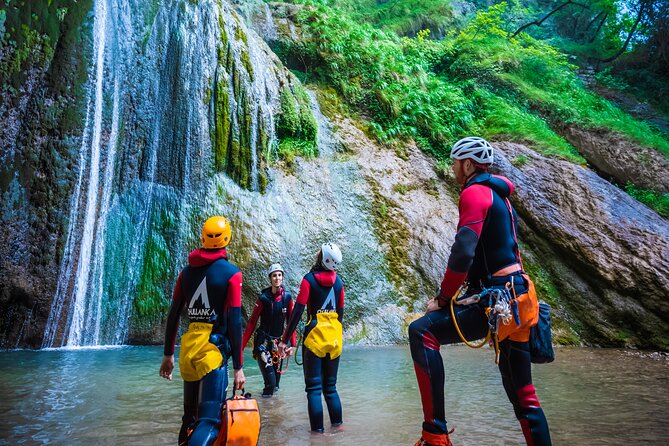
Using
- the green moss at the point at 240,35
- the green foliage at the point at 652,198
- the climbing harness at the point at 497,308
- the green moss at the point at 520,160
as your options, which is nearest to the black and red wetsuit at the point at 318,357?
the climbing harness at the point at 497,308

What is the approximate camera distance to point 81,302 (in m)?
10.5

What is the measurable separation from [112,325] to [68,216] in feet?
8.06

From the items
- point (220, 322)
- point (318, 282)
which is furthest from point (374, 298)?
point (220, 322)

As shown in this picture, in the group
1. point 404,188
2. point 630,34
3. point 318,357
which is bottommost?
point 318,357

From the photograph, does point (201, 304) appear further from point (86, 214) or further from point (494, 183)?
point (86, 214)

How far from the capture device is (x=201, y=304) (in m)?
3.59

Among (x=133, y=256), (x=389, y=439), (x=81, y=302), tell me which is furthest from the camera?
(x=133, y=256)

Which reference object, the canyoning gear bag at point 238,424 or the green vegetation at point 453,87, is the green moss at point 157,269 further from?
the canyoning gear bag at point 238,424

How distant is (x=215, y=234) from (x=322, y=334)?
1761 mm

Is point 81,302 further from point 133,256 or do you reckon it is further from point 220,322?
point 220,322

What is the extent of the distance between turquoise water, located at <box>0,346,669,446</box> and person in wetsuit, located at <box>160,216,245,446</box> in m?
1.00

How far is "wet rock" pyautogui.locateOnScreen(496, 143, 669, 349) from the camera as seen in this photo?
36.8 ft

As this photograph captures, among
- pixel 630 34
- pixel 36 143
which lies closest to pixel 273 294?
pixel 36 143

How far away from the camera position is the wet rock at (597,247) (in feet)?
36.8
